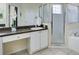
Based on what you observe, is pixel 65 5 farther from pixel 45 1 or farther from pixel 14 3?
pixel 14 3

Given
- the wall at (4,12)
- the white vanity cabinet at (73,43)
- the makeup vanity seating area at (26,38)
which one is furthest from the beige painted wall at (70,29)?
the wall at (4,12)

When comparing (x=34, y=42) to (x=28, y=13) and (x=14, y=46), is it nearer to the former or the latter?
(x=14, y=46)

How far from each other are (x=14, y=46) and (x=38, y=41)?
13.7 inches

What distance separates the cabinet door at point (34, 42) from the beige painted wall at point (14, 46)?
0.27 feet

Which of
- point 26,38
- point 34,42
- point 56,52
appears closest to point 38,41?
point 34,42

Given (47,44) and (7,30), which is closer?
(7,30)

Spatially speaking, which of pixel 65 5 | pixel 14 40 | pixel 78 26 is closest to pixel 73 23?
pixel 78 26

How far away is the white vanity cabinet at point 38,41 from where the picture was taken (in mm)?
1814

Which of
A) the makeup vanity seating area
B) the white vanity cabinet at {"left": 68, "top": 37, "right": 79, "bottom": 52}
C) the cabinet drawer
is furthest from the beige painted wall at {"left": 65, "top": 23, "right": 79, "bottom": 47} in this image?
the cabinet drawer

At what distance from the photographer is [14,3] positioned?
69.1 inches

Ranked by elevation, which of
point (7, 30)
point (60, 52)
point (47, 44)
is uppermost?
point (7, 30)

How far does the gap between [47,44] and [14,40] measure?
1.56ft

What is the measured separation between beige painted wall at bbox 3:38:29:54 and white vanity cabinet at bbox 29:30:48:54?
9 cm

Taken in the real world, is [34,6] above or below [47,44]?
above
